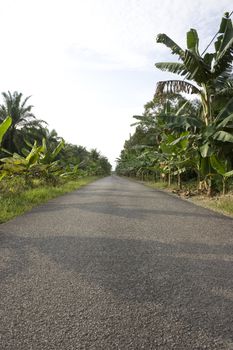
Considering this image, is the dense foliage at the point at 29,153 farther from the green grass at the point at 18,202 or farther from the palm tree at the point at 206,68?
the palm tree at the point at 206,68

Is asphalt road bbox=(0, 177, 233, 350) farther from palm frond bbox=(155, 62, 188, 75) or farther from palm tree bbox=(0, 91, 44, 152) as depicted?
palm tree bbox=(0, 91, 44, 152)

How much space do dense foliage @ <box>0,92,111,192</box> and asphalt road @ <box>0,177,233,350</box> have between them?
12.0 feet

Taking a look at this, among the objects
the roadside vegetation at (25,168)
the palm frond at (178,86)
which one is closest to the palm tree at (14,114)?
the roadside vegetation at (25,168)

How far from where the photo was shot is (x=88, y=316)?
2371 millimetres

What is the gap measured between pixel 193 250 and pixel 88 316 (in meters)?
2.26

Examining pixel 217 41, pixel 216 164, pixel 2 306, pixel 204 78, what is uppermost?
pixel 217 41

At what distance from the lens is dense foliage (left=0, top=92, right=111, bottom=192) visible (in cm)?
1144

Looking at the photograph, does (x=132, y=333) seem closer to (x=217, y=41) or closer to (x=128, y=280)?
(x=128, y=280)

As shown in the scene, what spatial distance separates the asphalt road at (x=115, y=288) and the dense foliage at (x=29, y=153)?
144 inches

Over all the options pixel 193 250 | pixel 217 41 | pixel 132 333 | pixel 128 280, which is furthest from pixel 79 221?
pixel 217 41

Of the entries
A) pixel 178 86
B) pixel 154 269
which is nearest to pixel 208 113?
pixel 178 86

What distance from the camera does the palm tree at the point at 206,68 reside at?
33.9 feet

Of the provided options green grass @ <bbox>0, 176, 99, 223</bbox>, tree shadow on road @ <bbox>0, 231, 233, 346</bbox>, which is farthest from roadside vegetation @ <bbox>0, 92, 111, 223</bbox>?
tree shadow on road @ <bbox>0, 231, 233, 346</bbox>

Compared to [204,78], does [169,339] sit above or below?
below
